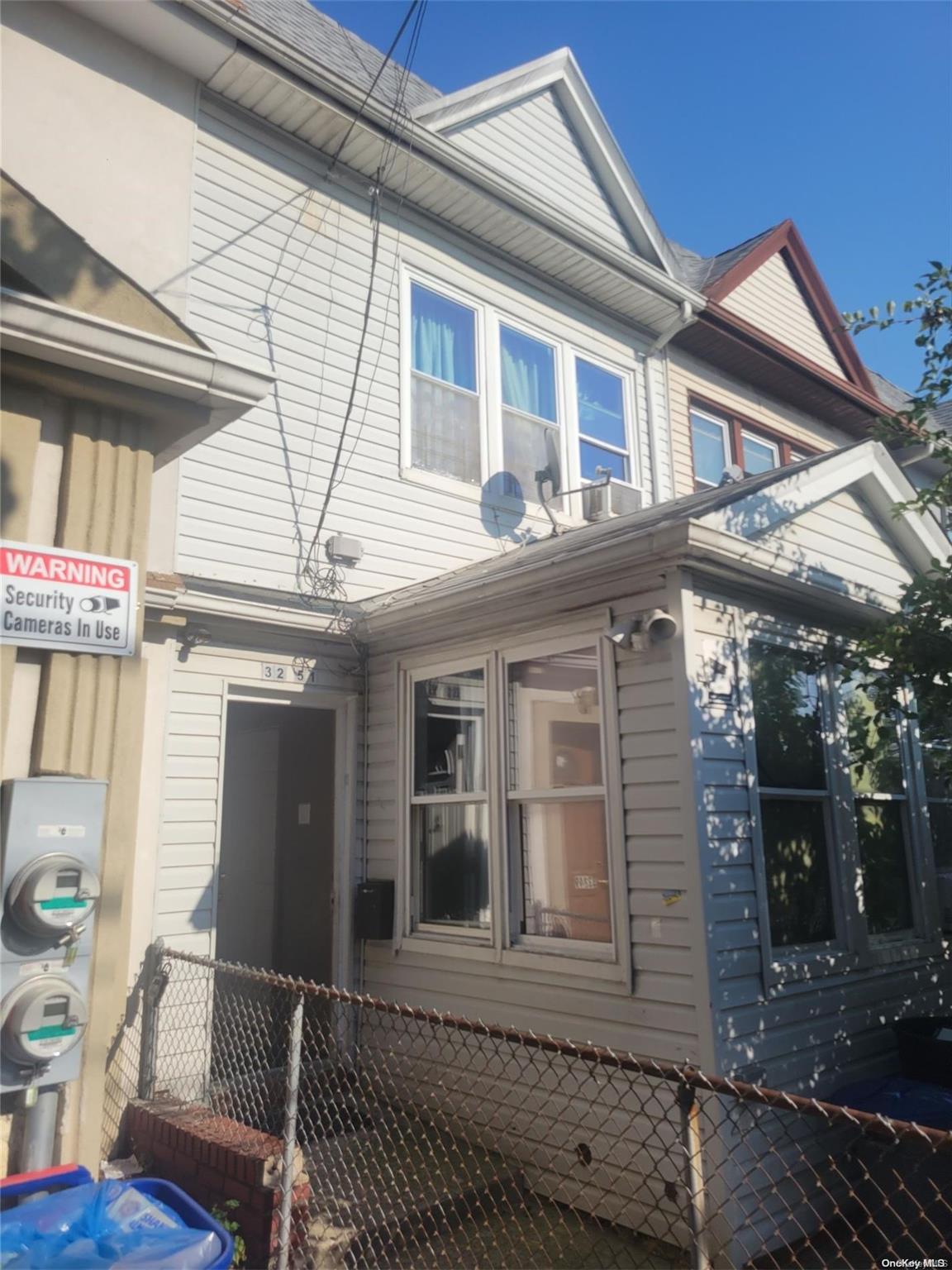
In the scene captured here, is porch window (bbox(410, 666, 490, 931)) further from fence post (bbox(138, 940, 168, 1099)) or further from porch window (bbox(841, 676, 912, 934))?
porch window (bbox(841, 676, 912, 934))

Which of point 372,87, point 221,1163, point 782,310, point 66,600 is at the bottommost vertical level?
point 221,1163

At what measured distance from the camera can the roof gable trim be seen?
38.5ft

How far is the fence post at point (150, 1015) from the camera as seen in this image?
5148mm

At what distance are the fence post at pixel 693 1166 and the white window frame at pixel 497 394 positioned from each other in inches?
229

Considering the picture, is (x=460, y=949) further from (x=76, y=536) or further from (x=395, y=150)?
(x=395, y=150)

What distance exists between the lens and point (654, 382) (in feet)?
32.7

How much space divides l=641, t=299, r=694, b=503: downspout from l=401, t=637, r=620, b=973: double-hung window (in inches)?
173

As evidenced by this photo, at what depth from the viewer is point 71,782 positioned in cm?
327

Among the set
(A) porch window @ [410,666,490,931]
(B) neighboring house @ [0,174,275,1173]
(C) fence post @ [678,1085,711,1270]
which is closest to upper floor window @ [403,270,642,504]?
(A) porch window @ [410,666,490,931]

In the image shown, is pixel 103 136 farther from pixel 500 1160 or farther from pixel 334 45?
pixel 500 1160

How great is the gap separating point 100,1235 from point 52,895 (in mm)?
1081

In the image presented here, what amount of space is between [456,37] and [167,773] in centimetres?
591

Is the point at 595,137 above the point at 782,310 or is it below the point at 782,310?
above

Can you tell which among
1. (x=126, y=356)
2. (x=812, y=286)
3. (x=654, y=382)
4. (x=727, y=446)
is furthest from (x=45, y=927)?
(x=812, y=286)
